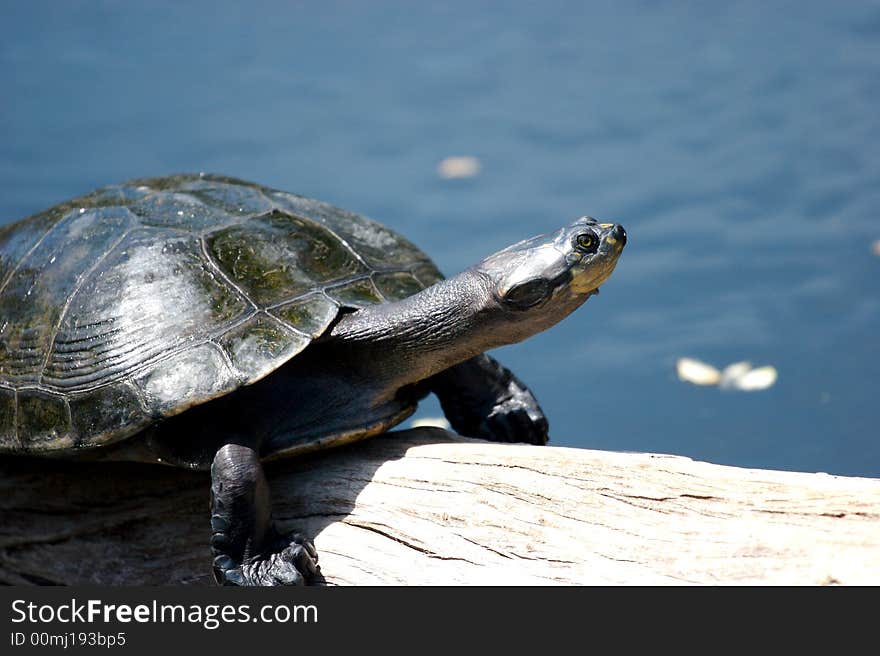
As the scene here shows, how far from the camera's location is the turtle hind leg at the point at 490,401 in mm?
3023

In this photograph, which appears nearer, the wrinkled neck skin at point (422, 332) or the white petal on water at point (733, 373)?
the wrinkled neck skin at point (422, 332)

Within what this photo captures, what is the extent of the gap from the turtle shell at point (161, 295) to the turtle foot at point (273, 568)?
40 cm

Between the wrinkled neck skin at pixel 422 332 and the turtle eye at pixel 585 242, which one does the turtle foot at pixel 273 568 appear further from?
the turtle eye at pixel 585 242

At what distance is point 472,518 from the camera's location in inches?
95.3

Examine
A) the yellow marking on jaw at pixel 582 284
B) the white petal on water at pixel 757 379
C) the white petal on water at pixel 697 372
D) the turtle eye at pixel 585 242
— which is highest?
the white petal on water at pixel 697 372

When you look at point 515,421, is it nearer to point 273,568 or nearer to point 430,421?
point 273,568

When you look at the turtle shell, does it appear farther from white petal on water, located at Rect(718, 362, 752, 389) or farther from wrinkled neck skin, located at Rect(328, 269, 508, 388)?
white petal on water, located at Rect(718, 362, 752, 389)

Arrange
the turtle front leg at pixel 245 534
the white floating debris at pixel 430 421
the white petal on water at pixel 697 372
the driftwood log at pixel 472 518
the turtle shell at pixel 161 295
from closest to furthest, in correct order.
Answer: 1. the driftwood log at pixel 472 518
2. the turtle front leg at pixel 245 534
3. the turtle shell at pixel 161 295
4. the white floating debris at pixel 430 421
5. the white petal on water at pixel 697 372

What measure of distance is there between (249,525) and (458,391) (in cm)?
86

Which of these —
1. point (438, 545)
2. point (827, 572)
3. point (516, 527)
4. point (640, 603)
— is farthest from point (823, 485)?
point (438, 545)

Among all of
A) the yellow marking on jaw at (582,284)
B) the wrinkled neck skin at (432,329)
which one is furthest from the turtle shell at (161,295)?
the yellow marking on jaw at (582,284)

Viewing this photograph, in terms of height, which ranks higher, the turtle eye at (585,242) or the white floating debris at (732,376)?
the white floating debris at (732,376)

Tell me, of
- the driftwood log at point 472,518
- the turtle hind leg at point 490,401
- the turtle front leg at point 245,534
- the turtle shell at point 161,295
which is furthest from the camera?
the turtle hind leg at point 490,401

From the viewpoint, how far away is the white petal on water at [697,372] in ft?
16.8
